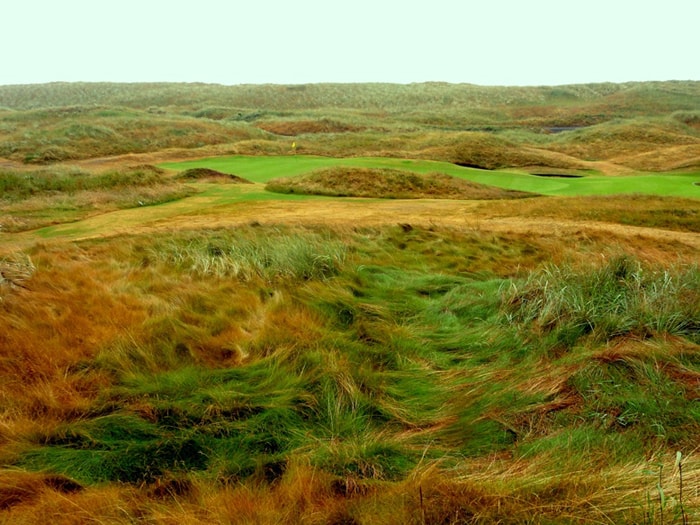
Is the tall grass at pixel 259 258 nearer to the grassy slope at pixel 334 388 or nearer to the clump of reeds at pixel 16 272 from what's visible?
the grassy slope at pixel 334 388

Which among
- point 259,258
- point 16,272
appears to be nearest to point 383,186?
point 259,258

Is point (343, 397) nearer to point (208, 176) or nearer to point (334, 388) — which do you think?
point (334, 388)

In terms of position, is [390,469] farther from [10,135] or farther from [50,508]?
[10,135]

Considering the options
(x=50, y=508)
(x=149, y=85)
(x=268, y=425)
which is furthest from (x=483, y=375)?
(x=149, y=85)

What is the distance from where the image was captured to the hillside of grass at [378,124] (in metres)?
31.4

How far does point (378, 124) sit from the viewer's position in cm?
5284

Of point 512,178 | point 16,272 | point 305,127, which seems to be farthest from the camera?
point 305,127

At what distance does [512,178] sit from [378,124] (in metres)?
35.0

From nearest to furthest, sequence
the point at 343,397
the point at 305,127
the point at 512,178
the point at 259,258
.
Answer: the point at 343,397 → the point at 259,258 → the point at 512,178 → the point at 305,127

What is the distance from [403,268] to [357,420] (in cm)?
372

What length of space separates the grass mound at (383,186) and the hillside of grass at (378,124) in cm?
1150

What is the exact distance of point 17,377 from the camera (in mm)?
2848

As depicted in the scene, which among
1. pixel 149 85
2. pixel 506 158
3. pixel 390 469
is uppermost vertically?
pixel 149 85

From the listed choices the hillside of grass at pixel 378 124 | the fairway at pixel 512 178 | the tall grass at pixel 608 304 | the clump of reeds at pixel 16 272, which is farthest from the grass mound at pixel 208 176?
the tall grass at pixel 608 304
